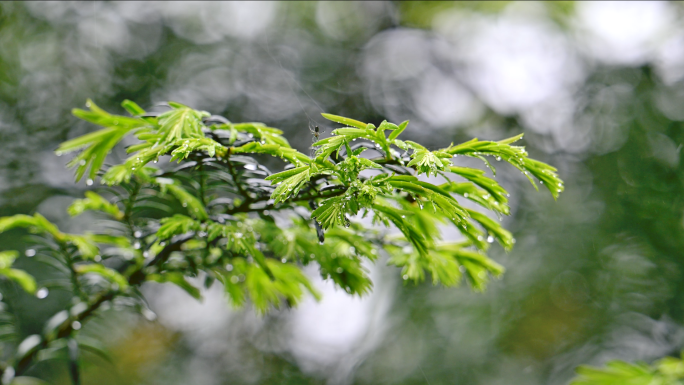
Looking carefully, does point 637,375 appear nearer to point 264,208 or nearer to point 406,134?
point 264,208

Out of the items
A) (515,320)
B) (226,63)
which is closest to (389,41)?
(226,63)

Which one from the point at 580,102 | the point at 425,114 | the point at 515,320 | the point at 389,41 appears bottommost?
the point at 515,320

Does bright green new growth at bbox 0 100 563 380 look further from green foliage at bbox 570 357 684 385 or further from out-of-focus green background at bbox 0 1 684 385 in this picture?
out-of-focus green background at bbox 0 1 684 385

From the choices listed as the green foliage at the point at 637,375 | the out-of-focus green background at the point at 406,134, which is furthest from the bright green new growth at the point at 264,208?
the out-of-focus green background at the point at 406,134

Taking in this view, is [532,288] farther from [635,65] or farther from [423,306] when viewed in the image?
[635,65]

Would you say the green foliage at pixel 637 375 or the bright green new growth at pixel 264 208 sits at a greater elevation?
the green foliage at pixel 637 375

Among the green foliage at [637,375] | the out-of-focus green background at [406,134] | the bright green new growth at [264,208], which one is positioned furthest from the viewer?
the out-of-focus green background at [406,134]

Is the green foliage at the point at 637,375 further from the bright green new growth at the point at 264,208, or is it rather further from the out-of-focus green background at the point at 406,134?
the out-of-focus green background at the point at 406,134
